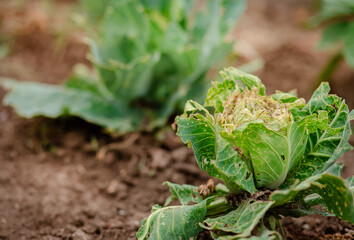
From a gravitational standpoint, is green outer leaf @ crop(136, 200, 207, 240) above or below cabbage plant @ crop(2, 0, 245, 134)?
below

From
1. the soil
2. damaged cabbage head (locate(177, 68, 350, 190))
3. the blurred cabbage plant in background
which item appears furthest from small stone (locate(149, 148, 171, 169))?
the blurred cabbage plant in background

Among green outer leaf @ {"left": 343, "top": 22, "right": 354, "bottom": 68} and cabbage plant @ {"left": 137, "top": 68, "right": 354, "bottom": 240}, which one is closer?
cabbage plant @ {"left": 137, "top": 68, "right": 354, "bottom": 240}

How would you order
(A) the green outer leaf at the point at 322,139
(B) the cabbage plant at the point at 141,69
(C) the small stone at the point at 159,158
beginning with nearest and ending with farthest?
(A) the green outer leaf at the point at 322,139, (C) the small stone at the point at 159,158, (B) the cabbage plant at the point at 141,69

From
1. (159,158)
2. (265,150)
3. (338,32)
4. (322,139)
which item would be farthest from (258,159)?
(338,32)

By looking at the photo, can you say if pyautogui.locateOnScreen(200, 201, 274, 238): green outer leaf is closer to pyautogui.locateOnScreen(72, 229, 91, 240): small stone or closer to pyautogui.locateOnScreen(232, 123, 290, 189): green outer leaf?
pyautogui.locateOnScreen(232, 123, 290, 189): green outer leaf

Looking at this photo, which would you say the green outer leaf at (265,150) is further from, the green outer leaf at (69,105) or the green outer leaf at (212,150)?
the green outer leaf at (69,105)

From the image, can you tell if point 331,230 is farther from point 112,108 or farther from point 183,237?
point 112,108

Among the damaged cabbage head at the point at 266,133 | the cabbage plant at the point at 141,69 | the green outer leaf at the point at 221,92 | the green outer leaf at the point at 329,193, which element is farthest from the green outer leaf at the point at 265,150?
the cabbage plant at the point at 141,69
